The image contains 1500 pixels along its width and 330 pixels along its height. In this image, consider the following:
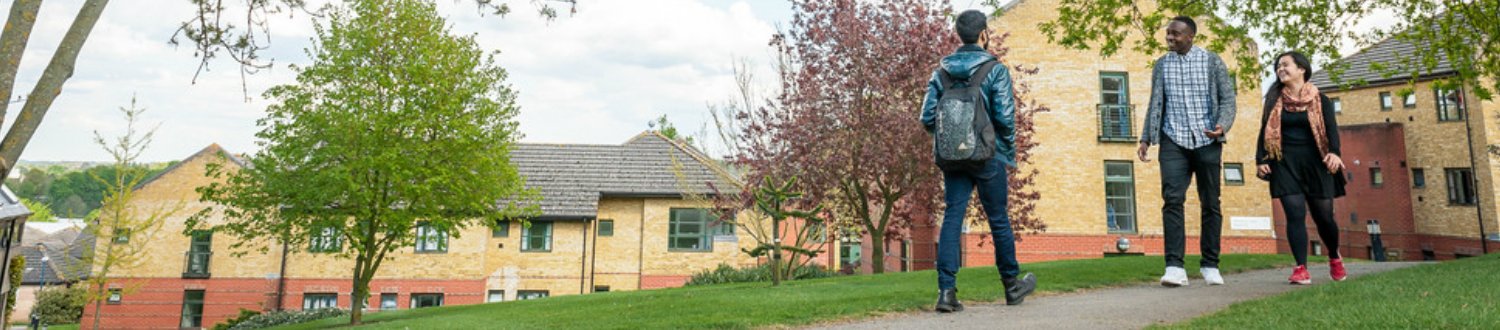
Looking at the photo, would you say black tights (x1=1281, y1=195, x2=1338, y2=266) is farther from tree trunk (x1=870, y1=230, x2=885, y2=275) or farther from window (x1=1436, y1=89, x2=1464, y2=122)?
window (x1=1436, y1=89, x2=1464, y2=122)

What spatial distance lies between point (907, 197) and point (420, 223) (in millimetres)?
9550

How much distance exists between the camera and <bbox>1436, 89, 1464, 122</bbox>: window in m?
27.8

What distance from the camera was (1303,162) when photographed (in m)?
5.57

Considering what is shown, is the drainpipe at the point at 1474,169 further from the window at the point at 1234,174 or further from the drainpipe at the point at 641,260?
the drainpipe at the point at 641,260

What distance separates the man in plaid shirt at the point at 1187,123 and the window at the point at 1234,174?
16983 millimetres

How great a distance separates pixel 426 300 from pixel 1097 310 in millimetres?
25459

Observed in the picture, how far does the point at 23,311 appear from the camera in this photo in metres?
45.8

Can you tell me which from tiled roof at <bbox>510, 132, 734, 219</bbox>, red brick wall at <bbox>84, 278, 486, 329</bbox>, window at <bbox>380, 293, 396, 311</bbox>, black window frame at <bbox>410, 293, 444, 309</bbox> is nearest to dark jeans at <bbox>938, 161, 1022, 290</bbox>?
tiled roof at <bbox>510, 132, 734, 219</bbox>

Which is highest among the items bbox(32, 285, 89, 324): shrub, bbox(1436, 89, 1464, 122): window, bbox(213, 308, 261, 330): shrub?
bbox(1436, 89, 1464, 122): window

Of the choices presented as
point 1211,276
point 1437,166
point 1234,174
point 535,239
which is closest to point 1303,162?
point 1211,276

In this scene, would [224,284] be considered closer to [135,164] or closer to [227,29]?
[135,164]

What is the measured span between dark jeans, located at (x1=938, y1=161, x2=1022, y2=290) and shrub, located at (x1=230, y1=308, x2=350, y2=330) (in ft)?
66.9

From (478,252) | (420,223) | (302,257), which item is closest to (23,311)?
(302,257)

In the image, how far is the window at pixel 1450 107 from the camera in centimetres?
2784
